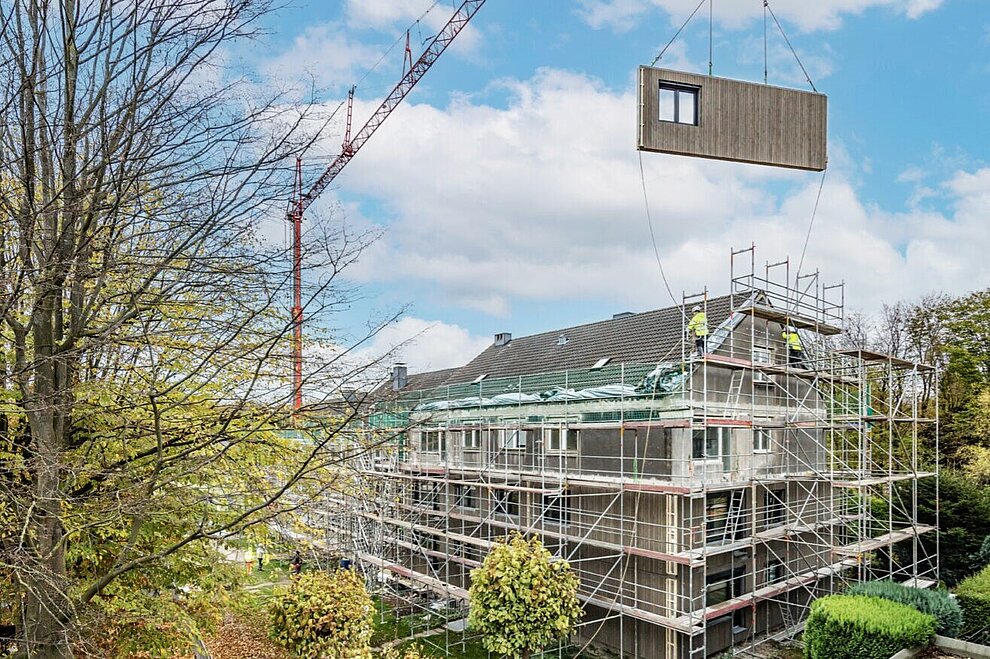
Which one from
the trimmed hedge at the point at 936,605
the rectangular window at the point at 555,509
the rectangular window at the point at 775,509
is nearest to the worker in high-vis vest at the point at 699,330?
the rectangular window at the point at 775,509

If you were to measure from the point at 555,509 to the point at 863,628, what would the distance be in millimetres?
7000

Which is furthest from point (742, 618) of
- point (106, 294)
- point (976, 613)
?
point (106, 294)

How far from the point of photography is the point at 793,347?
17984 mm

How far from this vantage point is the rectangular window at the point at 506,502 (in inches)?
708

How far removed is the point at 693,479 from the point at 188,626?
10.1 meters

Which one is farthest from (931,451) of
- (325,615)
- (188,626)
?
(188,626)

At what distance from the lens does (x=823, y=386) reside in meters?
20.2

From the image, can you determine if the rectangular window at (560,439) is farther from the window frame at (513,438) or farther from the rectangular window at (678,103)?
the rectangular window at (678,103)

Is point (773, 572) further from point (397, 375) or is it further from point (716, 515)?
point (397, 375)

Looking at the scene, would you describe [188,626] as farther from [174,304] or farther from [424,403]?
[424,403]

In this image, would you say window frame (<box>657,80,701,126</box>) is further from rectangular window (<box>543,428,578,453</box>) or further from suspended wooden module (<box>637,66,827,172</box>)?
rectangular window (<box>543,428,578,453</box>)

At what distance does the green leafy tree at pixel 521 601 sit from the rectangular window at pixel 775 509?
20.5ft

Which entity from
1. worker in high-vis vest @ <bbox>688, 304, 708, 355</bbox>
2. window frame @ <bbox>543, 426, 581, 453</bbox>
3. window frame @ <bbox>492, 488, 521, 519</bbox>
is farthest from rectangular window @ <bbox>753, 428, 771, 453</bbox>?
window frame @ <bbox>492, 488, 521, 519</bbox>

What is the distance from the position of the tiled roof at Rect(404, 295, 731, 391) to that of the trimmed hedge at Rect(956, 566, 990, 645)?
23.7 ft
